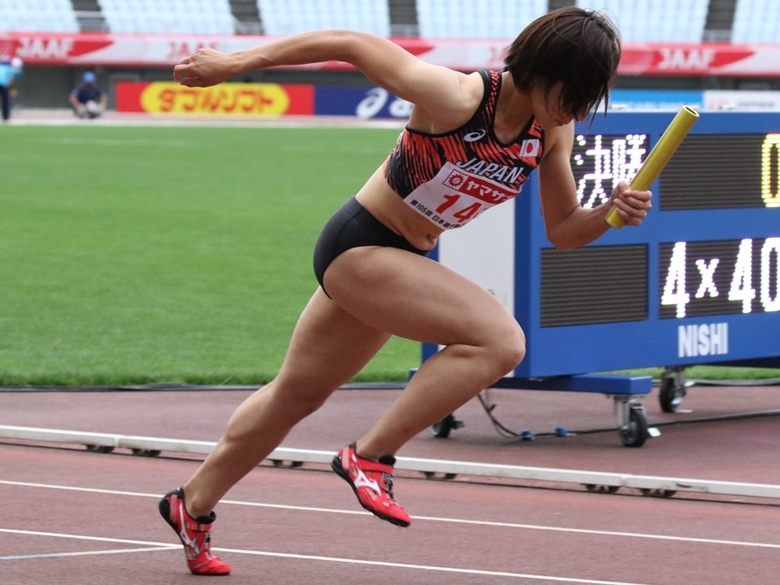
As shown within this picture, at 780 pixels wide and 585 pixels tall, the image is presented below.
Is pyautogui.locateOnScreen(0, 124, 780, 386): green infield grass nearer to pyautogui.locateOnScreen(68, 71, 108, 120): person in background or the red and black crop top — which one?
the red and black crop top

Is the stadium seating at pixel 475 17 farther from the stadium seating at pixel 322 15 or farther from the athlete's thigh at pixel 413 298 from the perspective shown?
the athlete's thigh at pixel 413 298

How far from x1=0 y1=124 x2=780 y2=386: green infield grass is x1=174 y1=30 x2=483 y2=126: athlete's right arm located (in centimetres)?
502

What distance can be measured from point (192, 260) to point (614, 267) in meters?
7.67

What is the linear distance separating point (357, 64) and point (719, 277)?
401 cm

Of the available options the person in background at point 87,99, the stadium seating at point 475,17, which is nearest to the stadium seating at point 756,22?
the stadium seating at point 475,17

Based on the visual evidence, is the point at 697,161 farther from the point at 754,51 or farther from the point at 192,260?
the point at 754,51

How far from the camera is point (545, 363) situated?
661 cm

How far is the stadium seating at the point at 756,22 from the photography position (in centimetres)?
4738

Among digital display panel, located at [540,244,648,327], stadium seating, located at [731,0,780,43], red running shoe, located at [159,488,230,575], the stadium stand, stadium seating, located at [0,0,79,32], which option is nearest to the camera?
red running shoe, located at [159,488,230,575]

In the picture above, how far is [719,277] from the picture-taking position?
23.7 feet

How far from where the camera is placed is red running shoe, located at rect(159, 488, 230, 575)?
14.3 feet

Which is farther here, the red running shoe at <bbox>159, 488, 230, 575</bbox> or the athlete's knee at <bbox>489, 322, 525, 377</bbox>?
the red running shoe at <bbox>159, 488, 230, 575</bbox>

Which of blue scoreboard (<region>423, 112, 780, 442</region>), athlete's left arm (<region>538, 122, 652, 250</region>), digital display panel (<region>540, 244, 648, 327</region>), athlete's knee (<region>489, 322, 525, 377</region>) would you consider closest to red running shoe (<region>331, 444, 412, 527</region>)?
athlete's knee (<region>489, 322, 525, 377</region>)

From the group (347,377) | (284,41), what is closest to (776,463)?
(347,377)
